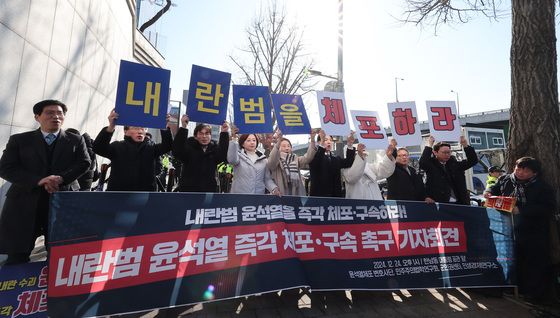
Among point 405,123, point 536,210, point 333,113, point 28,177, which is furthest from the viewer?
point 405,123

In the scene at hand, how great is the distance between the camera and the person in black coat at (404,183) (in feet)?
14.1

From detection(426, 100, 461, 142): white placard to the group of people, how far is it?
0.66 ft

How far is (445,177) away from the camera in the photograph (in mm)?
4359

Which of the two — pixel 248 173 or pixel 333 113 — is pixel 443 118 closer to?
pixel 333 113

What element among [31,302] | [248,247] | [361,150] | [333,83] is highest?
[333,83]

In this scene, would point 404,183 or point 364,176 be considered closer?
point 404,183

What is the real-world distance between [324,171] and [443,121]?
194cm

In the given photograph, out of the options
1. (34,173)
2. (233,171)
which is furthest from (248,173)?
(34,173)

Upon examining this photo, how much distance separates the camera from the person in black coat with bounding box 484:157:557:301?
3.55m

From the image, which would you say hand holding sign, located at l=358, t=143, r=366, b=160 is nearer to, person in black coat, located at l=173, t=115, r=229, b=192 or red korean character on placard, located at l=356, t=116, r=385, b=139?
red korean character on placard, located at l=356, t=116, r=385, b=139

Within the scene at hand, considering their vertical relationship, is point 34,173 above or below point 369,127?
below

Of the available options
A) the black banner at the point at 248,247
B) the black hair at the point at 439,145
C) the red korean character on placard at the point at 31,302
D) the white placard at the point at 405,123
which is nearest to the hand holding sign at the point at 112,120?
the black banner at the point at 248,247

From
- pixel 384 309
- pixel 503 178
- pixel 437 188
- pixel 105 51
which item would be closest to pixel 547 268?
pixel 503 178

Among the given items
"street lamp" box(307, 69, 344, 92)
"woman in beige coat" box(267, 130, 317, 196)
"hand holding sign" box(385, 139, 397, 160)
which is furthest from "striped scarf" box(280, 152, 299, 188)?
"street lamp" box(307, 69, 344, 92)
